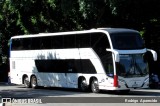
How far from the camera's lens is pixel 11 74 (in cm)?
3628

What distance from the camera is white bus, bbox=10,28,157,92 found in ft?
86.8

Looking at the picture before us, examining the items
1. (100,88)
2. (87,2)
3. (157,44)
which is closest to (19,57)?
(87,2)

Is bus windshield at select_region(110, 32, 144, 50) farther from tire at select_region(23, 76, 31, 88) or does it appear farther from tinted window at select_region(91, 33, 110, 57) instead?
tire at select_region(23, 76, 31, 88)

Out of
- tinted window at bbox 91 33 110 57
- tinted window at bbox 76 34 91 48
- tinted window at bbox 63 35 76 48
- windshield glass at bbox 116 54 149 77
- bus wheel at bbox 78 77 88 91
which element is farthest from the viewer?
tinted window at bbox 63 35 76 48

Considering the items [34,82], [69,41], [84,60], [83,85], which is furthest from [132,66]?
[34,82]

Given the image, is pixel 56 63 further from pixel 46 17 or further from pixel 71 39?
pixel 46 17

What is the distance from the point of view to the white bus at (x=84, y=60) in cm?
2647

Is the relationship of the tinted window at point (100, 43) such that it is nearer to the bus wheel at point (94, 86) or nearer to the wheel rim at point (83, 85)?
the bus wheel at point (94, 86)

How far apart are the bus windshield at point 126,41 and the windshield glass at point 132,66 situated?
53cm

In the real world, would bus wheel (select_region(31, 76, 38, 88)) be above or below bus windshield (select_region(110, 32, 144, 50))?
below

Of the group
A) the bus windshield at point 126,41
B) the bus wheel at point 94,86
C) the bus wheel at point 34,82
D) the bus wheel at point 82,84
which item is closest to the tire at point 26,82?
the bus wheel at point 34,82

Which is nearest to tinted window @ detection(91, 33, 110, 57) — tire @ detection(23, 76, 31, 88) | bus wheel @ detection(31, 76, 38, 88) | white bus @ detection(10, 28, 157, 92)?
white bus @ detection(10, 28, 157, 92)

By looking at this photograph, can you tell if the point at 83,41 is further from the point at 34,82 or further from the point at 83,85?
the point at 34,82

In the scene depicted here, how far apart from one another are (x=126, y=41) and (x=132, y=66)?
147cm
